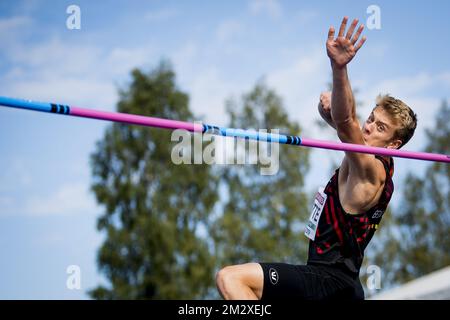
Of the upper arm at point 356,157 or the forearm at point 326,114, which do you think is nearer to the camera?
the upper arm at point 356,157

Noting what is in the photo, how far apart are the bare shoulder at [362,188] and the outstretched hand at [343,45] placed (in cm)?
75

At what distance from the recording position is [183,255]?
2512cm

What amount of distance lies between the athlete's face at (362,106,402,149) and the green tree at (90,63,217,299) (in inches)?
778

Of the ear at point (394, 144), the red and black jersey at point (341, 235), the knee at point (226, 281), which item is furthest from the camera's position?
the ear at point (394, 144)

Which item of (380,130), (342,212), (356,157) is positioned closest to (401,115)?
(380,130)

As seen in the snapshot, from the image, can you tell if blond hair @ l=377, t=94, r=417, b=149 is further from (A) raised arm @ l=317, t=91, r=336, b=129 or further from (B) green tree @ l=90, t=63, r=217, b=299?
(B) green tree @ l=90, t=63, r=217, b=299

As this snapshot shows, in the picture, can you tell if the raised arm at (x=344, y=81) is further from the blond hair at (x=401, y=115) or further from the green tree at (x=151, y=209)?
the green tree at (x=151, y=209)

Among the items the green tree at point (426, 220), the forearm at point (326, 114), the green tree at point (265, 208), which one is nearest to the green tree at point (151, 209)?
the green tree at point (265, 208)

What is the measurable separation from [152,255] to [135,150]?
13.8 ft

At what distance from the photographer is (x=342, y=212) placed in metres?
4.84

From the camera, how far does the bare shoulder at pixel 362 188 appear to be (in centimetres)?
475

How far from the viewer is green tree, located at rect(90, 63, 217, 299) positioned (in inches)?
979
